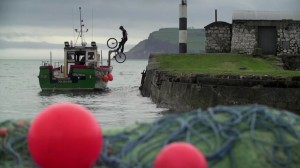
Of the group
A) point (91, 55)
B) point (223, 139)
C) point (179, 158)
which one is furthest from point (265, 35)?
point (179, 158)

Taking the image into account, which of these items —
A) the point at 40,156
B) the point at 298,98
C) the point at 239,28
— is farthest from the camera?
the point at 239,28

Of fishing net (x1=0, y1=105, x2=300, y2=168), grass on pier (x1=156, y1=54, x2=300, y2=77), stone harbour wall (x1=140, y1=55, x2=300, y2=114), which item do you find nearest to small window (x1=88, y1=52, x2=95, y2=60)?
grass on pier (x1=156, y1=54, x2=300, y2=77)

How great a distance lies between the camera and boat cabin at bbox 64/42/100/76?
29.8 m

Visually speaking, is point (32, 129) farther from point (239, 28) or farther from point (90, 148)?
point (239, 28)

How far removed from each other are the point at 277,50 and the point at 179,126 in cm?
2598

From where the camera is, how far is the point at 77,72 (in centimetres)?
2817

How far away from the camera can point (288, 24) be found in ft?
98.7

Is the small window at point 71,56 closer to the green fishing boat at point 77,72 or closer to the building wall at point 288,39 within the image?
the green fishing boat at point 77,72

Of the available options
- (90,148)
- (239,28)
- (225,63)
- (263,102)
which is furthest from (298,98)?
(239,28)

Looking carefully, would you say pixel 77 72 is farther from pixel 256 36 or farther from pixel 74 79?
pixel 256 36

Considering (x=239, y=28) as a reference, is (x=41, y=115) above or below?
below

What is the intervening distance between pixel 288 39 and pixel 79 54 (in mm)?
12213

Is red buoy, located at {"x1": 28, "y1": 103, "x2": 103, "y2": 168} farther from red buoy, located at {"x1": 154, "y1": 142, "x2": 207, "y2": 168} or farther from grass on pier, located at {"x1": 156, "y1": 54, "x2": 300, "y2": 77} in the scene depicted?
grass on pier, located at {"x1": 156, "y1": 54, "x2": 300, "y2": 77}

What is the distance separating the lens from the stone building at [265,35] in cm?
2964
